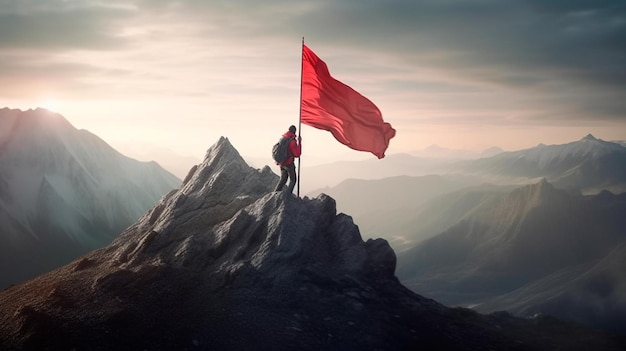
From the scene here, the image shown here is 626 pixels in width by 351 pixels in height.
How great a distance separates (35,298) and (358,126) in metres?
20.3

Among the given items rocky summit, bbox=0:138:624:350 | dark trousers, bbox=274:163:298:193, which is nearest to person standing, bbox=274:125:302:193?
dark trousers, bbox=274:163:298:193

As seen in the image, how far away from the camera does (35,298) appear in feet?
86.3

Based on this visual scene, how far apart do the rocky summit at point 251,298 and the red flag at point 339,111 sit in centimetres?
447

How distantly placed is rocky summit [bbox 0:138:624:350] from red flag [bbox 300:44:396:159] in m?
4.47

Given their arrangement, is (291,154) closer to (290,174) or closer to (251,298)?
(290,174)

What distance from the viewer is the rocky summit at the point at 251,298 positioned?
73.8 ft

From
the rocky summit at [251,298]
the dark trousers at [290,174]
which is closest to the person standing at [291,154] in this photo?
the dark trousers at [290,174]

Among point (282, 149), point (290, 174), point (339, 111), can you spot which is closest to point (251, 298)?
point (290, 174)

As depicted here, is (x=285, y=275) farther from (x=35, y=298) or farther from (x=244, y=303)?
(x=35, y=298)

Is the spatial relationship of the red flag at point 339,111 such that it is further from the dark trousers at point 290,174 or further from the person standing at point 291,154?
the dark trousers at point 290,174

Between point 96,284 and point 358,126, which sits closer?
point 96,284

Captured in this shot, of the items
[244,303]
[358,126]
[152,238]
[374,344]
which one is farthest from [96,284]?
[358,126]

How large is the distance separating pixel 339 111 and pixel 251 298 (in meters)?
12.8

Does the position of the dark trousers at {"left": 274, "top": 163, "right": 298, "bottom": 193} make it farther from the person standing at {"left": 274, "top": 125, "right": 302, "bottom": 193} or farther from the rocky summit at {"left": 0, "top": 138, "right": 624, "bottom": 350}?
the rocky summit at {"left": 0, "top": 138, "right": 624, "bottom": 350}
